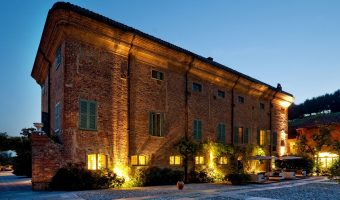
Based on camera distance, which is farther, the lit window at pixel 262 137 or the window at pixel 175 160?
the lit window at pixel 262 137

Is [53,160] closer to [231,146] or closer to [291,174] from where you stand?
[231,146]

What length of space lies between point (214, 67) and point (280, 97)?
11.8 meters

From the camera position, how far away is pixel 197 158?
70.2 feet

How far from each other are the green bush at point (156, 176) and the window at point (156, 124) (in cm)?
213

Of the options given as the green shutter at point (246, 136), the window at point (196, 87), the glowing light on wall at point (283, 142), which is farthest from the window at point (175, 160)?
the glowing light on wall at point (283, 142)

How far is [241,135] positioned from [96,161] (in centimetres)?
1417

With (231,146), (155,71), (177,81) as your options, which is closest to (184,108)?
(177,81)

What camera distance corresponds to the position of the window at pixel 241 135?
83.9 feet

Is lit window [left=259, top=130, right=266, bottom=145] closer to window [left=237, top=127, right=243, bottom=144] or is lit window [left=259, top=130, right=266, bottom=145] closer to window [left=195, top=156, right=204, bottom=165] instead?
window [left=237, top=127, right=243, bottom=144]

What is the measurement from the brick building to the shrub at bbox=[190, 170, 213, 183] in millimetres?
1550

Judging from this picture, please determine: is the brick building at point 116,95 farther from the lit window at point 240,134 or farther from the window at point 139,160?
the lit window at point 240,134

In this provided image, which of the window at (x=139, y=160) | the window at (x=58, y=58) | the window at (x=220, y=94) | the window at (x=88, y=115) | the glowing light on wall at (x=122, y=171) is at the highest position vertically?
the window at (x=58, y=58)

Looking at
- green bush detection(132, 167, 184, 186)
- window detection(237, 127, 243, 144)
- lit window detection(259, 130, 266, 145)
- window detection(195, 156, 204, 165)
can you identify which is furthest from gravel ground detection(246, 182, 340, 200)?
lit window detection(259, 130, 266, 145)

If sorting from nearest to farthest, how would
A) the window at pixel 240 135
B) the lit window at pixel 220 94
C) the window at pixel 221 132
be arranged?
1. the window at pixel 221 132
2. the lit window at pixel 220 94
3. the window at pixel 240 135
